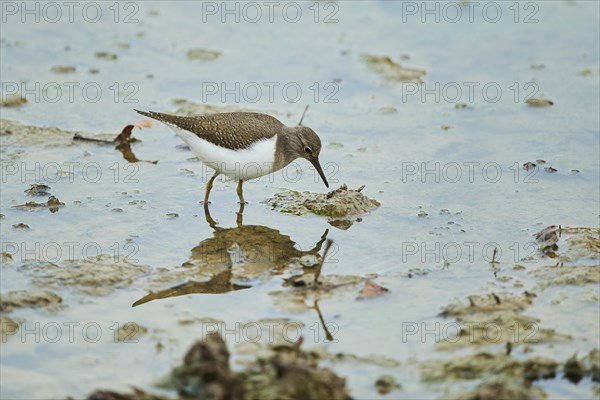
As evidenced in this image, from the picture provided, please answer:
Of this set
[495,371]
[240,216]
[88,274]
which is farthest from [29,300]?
[495,371]

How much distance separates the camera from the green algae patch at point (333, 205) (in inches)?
318

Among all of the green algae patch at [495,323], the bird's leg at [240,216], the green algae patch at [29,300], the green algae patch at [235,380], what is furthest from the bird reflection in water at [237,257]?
A: the green algae patch at [495,323]

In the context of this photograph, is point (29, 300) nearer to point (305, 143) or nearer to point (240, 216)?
point (240, 216)

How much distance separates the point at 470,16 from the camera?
12469 mm

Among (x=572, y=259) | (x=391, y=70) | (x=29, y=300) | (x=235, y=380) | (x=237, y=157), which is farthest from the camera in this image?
(x=391, y=70)

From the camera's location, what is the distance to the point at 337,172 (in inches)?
353

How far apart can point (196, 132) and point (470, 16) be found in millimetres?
5837

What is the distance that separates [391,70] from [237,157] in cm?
380

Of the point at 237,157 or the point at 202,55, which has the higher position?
the point at 202,55

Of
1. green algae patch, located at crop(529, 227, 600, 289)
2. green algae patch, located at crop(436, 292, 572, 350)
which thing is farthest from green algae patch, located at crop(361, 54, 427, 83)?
green algae patch, located at crop(436, 292, 572, 350)

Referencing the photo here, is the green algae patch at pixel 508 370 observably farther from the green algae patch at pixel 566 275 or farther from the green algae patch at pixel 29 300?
the green algae patch at pixel 29 300

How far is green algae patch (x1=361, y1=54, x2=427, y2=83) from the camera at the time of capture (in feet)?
35.9

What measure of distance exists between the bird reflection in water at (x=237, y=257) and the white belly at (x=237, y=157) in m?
0.43

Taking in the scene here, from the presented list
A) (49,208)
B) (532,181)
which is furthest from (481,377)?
(49,208)
